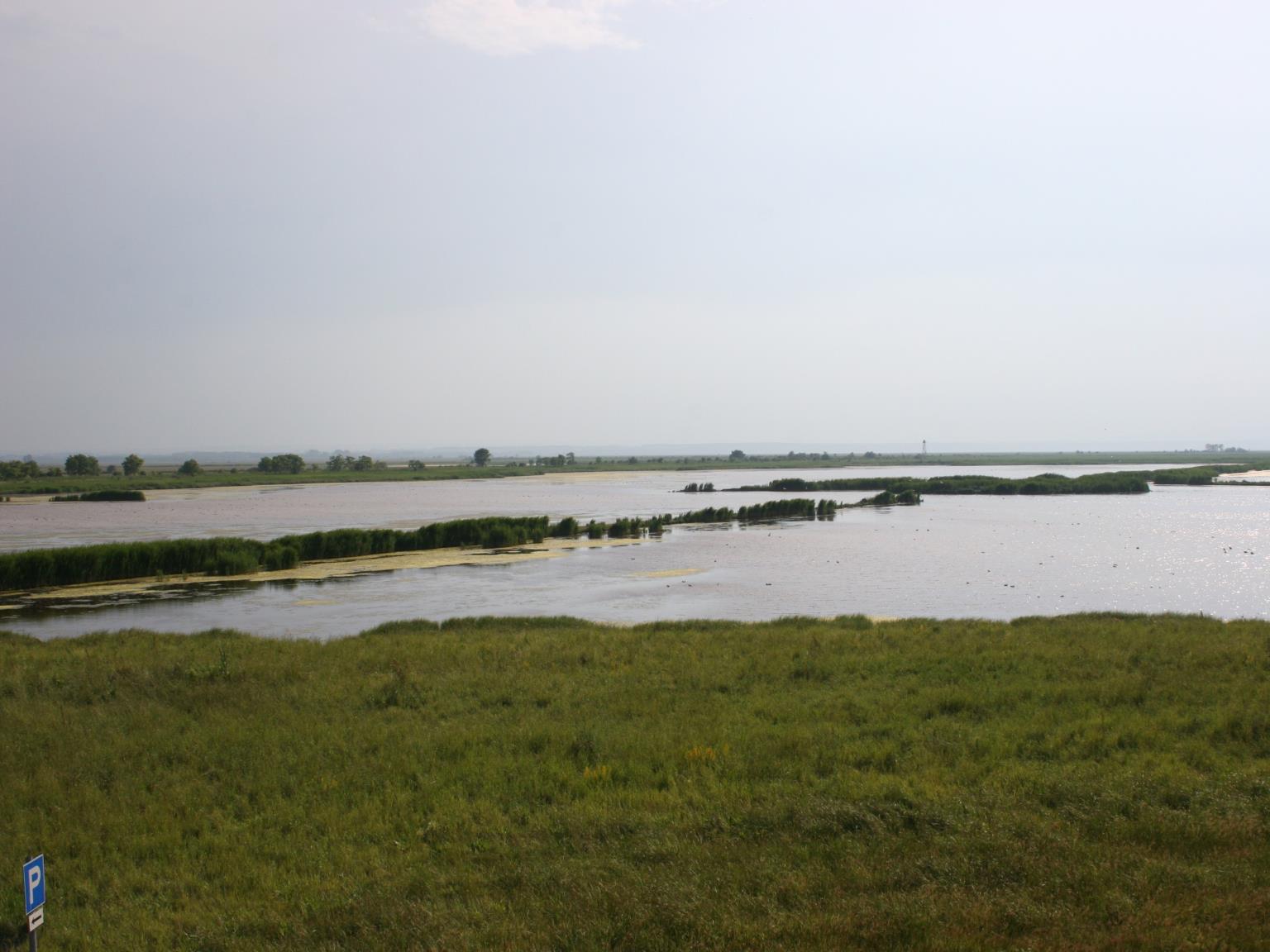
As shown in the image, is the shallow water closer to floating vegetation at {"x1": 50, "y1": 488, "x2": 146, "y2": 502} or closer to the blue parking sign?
floating vegetation at {"x1": 50, "y1": 488, "x2": 146, "y2": 502}

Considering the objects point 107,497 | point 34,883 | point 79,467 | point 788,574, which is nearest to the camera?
point 34,883

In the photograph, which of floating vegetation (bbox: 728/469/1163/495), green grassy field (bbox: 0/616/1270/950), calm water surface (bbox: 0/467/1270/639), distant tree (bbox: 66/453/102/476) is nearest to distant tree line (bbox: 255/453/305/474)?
distant tree (bbox: 66/453/102/476)

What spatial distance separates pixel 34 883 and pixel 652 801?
500cm

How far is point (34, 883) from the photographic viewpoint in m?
4.95

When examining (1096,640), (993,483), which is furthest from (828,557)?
(993,483)

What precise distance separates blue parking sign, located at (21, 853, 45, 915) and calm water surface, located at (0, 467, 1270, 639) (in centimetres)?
1786

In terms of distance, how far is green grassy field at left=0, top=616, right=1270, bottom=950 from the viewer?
581cm

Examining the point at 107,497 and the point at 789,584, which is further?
the point at 107,497

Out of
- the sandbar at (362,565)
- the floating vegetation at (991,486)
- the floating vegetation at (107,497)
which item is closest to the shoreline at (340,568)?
the sandbar at (362,565)

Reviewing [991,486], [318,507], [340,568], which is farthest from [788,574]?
[991,486]

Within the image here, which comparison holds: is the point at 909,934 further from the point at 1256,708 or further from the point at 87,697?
the point at 87,697

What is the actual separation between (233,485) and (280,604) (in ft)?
327

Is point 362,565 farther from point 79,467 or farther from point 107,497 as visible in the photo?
point 79,467

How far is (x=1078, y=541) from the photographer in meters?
45.0
